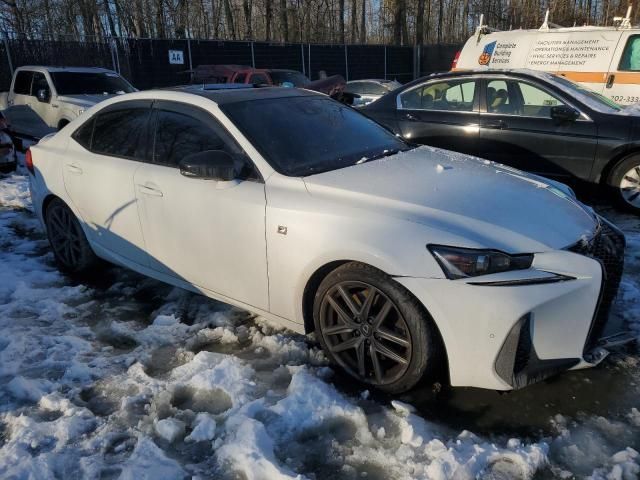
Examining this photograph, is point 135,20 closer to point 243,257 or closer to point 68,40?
point 68,40

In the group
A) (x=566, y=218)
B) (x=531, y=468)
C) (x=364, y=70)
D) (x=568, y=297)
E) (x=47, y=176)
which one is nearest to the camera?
(x=531, y=468)

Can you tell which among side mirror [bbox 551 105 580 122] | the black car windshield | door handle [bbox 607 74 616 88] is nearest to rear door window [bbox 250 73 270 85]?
door handle [bbox 607 74 616 88]

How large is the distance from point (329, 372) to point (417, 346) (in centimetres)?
63

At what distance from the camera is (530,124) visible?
240 inches

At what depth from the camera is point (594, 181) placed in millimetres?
5855

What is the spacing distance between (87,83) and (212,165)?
29.6 feet

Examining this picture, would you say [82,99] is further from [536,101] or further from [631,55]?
[631,55]

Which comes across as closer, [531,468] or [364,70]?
[531,468]

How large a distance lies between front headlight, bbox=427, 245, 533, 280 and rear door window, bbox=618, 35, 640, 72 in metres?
8.44

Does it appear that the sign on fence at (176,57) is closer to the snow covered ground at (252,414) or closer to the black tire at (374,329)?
the snow covered ground at (252,414)

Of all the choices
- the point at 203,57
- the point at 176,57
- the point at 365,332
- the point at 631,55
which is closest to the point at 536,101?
the point at 631,55

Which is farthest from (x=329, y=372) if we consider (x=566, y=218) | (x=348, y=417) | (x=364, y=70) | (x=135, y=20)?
(x=135, y=20)

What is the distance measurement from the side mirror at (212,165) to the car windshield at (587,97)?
4517 mm

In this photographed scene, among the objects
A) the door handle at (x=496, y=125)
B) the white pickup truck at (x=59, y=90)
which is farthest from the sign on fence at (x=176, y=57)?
the door handle at (x=496, y=125)
